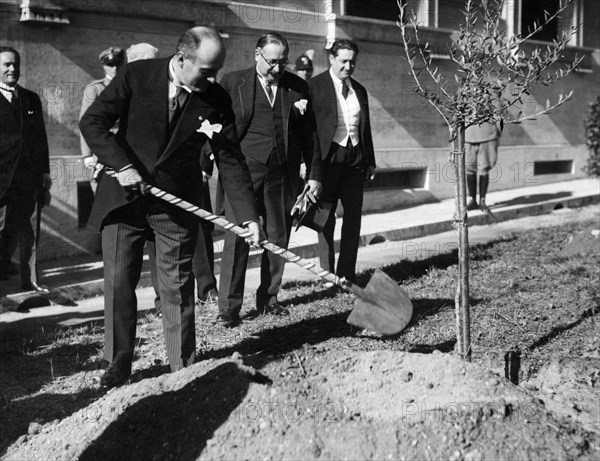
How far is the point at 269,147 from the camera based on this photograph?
695 cm

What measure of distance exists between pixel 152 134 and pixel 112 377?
1349mm

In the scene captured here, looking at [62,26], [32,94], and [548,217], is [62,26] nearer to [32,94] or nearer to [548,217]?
[32,94]

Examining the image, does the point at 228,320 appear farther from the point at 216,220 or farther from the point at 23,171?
the point at 23,171

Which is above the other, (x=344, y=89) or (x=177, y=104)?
(x=344, y=89)

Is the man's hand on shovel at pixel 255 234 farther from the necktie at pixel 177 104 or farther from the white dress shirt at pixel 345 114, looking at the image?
the white dress shirt at pixel 345 114

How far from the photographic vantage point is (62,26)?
9.91 m

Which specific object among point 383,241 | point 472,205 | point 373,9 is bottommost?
point 383,241

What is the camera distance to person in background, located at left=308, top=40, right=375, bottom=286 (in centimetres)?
768

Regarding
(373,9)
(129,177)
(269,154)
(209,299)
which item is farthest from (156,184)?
(373,9)

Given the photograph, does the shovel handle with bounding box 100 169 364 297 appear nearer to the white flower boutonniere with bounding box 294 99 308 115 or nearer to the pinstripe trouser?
the pinstripe trouser

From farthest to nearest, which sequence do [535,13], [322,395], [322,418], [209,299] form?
[535,13] → [209,299] → [322,395] → [322,418]

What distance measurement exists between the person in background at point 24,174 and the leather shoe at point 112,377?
344cm

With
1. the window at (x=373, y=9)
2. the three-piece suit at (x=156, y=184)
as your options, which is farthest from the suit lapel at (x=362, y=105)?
the window at (x=373, y=9)

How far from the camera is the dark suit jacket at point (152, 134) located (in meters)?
4.94
